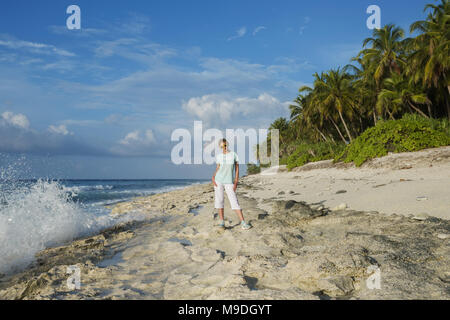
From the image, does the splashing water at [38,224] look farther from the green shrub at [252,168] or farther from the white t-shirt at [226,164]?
the green shrub at [252,168]

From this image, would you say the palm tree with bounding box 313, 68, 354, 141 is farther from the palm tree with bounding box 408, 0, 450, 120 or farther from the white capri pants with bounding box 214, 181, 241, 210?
the white capri pants with bounding box 214, 181, 241, 210

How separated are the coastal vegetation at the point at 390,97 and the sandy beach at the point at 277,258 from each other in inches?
342

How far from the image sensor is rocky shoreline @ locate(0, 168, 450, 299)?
2.44m

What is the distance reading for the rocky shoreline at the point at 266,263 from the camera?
2439mm

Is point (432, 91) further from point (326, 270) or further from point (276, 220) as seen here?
point (326, 270)

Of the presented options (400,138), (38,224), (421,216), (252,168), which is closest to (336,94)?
(400,138)

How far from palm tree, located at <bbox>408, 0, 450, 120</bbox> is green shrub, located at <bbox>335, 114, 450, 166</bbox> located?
5859mm

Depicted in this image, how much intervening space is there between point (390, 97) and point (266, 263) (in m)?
25.9

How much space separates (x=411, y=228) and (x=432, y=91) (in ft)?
83.2

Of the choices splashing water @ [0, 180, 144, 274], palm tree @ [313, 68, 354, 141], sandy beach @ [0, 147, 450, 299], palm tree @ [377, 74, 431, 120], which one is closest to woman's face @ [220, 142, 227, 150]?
sandy beach @ [0, 147, 450, 299]

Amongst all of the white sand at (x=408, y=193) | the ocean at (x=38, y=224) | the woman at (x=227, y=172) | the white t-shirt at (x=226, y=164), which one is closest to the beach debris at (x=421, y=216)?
the white sand at (x=408, y=193)

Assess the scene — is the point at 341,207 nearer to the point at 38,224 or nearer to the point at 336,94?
the point at 38,224

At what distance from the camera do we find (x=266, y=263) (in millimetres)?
3092

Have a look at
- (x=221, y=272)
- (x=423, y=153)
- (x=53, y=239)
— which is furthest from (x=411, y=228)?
(x=423, y=153)
